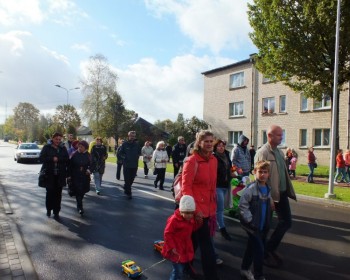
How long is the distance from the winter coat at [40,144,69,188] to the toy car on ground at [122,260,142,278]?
12.0 ft

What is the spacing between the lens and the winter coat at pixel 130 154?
33.4ft

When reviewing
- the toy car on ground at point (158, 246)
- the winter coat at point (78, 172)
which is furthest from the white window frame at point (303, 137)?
the toy car on ground at point (158, 246)

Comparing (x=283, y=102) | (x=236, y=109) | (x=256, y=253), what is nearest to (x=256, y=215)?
(x=256, y=253)

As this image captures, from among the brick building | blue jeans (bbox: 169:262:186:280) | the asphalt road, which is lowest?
the asphalt road

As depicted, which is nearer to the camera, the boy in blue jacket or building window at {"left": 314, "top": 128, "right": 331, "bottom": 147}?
the boy in blue jacket

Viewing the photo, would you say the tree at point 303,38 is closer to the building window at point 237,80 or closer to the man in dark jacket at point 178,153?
the man in dark jacket at point 178,153

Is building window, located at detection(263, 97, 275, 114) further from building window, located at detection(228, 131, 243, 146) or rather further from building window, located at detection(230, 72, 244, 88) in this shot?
→ building window, located at detection(228, 131, 243, 146)

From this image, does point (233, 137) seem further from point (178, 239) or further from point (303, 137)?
point (178, 239)

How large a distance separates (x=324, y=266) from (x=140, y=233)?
10.6 ft

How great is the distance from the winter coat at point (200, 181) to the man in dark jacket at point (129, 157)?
6.40 m

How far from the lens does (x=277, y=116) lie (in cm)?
2994

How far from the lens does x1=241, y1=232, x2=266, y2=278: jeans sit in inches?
164

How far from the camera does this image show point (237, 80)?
34125mm

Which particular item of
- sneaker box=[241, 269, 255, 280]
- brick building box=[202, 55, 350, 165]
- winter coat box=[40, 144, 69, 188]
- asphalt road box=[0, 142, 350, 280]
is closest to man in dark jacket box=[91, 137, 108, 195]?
asphalt road box=[0, 142, 350, 280]
